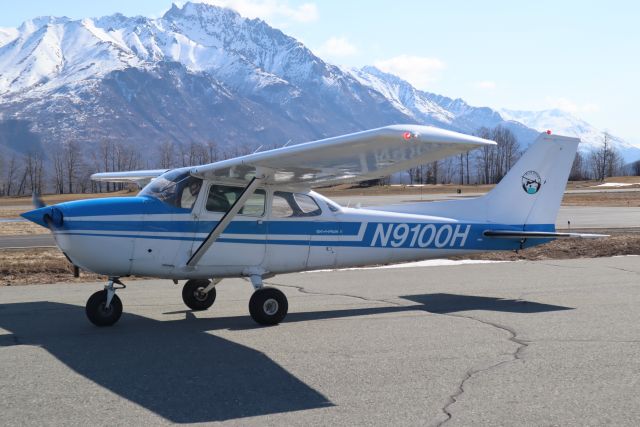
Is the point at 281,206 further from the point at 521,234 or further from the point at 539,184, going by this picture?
the point at 539,184

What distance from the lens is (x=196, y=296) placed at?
10.2 m

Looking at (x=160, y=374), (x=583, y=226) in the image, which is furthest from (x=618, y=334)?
(x=583, y=226)

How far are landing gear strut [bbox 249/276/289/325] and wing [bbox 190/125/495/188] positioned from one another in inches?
58.2

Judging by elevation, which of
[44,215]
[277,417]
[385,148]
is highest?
[385,148]

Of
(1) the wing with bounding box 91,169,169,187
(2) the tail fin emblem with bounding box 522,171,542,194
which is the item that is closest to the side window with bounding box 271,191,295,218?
(1) the wing with bounding box 91,169,169,187

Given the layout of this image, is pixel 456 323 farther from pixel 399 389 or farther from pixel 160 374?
pixel 160 374

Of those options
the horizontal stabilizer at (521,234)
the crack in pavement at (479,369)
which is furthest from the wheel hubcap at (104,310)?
the horizontal stabilizer at (521,234)

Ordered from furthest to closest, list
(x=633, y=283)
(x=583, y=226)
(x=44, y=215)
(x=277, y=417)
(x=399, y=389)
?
1. (x=583, y=226)
2. (x=633, y=283)
3. (x=44, y=215)
4. (x=399, y=389)
5. (x=277, y=417)

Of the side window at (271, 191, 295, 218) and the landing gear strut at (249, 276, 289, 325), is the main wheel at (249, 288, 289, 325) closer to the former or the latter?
the landing gear strut at (249, 276, 289, 325)

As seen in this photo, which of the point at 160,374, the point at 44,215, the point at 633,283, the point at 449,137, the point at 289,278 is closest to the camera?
the point at 160,374

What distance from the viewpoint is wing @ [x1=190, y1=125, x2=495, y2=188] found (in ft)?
23.1

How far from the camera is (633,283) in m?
11.8

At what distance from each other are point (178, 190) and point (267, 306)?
1.85 m

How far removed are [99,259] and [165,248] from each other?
80cm
